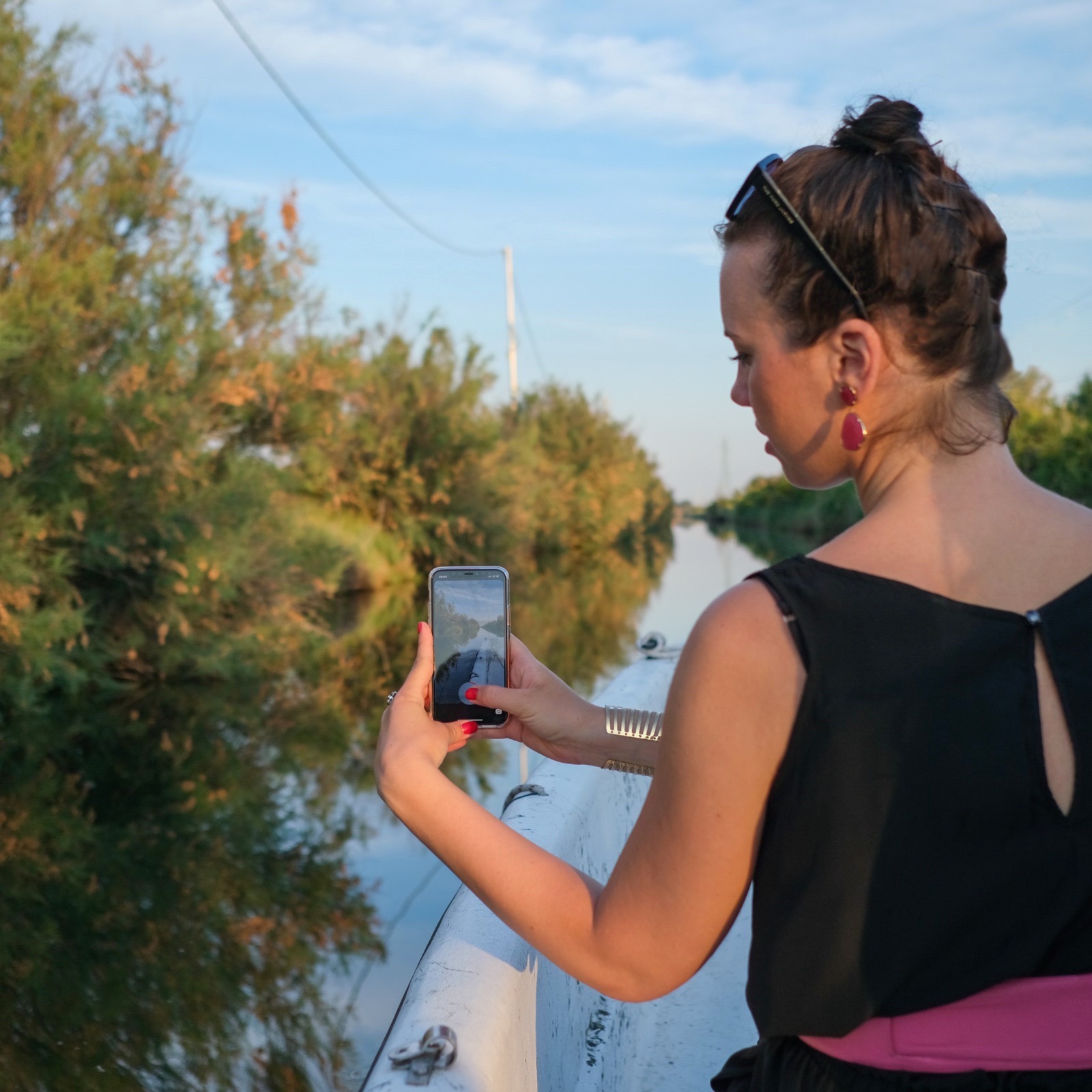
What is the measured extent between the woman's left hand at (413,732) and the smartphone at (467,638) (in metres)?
0.16

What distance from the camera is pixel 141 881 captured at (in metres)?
4.80

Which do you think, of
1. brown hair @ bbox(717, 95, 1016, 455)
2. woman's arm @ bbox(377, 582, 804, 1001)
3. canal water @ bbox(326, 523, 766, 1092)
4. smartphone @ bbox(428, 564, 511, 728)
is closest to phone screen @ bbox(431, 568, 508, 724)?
smartphone @ bbox(428, 564, 511, 728)

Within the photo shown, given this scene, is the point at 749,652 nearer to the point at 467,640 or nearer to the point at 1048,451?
the point at 467,640

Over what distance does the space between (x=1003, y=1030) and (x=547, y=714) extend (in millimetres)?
790

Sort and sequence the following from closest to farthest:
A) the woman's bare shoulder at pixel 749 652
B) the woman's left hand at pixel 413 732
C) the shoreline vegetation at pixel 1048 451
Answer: the woman's bare shoulder at pixel 749 652 < the woman's left hand at pixel 413 732 < the shoreline vegetation at pixel 1048 451

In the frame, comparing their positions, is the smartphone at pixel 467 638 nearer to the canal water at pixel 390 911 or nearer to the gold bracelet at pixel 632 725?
the gold bracelet at pixel 632 725

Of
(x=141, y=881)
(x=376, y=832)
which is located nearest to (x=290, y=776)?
(x=376, y=832)

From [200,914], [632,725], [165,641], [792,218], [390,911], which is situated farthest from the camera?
[165,641]

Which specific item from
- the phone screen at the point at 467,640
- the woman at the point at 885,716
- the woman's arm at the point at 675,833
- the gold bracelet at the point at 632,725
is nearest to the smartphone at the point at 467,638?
the phone screen at the point at 467,640

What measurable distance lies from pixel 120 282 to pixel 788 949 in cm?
1050

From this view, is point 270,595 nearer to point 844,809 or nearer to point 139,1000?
point 139,1000

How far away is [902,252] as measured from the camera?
1187 mm

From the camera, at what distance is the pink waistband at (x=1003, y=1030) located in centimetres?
116

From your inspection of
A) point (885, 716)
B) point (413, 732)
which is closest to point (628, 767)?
point (413, 732)
